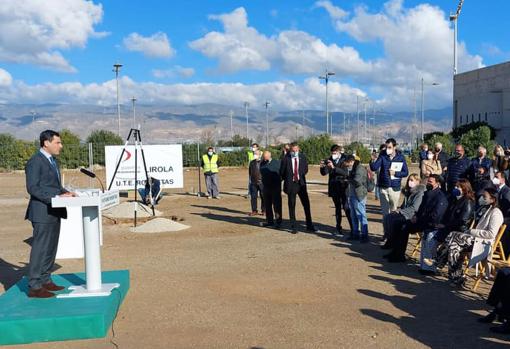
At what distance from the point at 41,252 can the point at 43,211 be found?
1.51ft

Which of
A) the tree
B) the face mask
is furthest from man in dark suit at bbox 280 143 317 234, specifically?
the tree

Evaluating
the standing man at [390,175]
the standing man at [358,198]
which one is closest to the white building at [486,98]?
the standing man at [390,175]

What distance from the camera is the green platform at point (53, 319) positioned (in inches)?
→ 214

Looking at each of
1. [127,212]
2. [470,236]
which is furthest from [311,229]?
[127,212]

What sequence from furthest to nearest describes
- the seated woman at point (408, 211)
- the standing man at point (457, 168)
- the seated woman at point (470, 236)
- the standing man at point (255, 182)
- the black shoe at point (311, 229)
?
1. the standing man at point (255, 182)
2. the standing man at point (457, 168)
3. the black shoe at point (311, 229)
4. the seated woman at point (408, 211)
5. the seated woman at point (470, 236)

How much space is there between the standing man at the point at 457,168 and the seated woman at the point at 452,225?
4.38m

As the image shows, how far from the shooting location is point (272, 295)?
7.12 meters

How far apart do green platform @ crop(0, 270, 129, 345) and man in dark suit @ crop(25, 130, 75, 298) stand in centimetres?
26

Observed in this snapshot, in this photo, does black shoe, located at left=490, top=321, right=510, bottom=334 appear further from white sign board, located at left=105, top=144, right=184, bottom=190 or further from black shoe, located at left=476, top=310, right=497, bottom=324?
white sign board, located at left=105, top=144, right=184, bottom=190

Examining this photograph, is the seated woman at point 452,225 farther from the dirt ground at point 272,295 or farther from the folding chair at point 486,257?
the folding chair at point 486,257

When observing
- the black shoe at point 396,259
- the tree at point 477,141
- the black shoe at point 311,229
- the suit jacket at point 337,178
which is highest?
the tree at point 477,141

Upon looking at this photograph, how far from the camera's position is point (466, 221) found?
7863 millimetres

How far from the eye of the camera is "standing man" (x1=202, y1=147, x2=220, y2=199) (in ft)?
61.6

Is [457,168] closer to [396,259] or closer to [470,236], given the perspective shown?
[396,259]
